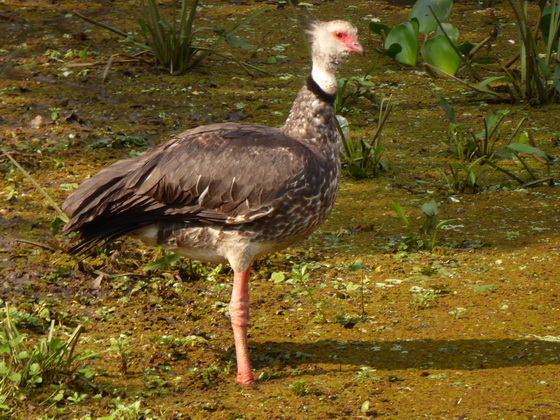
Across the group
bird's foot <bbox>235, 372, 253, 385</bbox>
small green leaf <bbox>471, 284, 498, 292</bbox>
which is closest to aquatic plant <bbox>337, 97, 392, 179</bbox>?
small green leaf <bbox>471, 284, 498, 292</bbox>

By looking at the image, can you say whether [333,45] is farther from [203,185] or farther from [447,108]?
[447,108]

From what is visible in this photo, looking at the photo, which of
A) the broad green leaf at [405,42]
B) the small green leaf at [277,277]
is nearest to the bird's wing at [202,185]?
the small green leaf at [277,277]

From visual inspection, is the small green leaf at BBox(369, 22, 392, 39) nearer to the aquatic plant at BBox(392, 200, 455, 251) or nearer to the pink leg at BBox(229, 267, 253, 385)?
the aquatic plant at BBox(392, 200, 455, 251)

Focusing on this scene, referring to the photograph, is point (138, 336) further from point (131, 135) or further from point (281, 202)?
point (131, 135)

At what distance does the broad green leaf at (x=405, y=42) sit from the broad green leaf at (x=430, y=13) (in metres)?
0.25

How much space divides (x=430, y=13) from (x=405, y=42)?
0.45m

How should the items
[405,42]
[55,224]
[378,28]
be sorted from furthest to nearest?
[378,28]
[405,42]
[55,224]

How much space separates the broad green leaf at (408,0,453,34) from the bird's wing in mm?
4460

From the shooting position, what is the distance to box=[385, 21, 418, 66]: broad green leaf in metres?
8.03

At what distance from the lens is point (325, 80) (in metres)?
4.35

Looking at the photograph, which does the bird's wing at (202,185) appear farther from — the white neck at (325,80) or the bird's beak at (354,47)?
the bird's beak at (354,47)

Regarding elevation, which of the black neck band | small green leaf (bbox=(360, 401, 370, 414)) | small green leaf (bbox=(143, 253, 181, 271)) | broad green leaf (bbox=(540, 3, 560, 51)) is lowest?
small green leaf (bbox=(360, 401, 370, 414))

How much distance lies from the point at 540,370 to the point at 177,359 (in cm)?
186

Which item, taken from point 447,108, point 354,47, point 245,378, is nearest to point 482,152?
point 447,108
